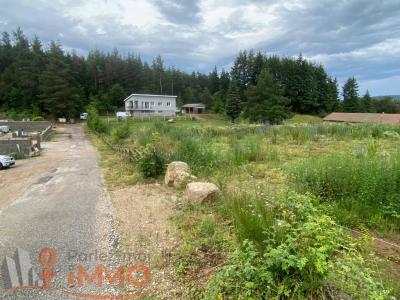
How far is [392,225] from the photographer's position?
11.1 ft

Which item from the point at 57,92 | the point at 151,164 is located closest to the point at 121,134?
the point at 151,164

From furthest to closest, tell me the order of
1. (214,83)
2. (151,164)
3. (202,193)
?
(214,83) < (151,164) < (202,193)

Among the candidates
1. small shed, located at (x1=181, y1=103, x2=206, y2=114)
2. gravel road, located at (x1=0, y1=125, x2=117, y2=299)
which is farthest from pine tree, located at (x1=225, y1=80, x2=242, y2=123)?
gravel road, located at (x1=0, y1=125, x2=117, y2=299)

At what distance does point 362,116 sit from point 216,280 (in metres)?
52.5

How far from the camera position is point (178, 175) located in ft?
20.8

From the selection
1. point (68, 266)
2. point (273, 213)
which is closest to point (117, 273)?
point (68, 266)

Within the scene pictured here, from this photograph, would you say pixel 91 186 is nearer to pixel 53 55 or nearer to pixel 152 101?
pixel 152 101

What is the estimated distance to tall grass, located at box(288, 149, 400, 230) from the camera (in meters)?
3.55

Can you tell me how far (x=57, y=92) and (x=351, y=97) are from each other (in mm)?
66957

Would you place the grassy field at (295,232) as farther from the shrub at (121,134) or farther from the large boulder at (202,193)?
the shrub at (121,134)

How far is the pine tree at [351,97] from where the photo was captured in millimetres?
64975

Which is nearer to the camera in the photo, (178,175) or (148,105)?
(178,175)

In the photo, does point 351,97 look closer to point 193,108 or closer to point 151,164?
point 193,108

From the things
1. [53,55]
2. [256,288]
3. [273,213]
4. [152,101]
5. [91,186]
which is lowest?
[91,186]
